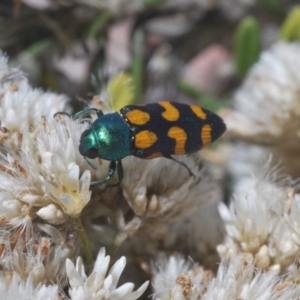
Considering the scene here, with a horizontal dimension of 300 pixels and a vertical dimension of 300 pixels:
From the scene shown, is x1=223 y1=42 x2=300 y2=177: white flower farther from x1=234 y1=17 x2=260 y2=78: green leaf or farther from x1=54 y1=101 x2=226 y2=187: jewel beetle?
x1=54 y1=101 x2=226 y2=187: jewel beetle

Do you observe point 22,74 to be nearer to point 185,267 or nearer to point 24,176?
point 24,176

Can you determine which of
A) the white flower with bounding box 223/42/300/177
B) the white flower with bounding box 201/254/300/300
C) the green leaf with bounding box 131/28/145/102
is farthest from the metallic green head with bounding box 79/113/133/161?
the green leaf with bounding box 131/28/145/102

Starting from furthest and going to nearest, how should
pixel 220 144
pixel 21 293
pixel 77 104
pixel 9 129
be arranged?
pixel 220 144 < pixel 77 104 < pixel 9 129 < pixel 21 293

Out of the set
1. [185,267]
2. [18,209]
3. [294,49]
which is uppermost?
[294,49]

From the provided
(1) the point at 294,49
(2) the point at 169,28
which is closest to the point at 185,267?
(1) the point at 294,49

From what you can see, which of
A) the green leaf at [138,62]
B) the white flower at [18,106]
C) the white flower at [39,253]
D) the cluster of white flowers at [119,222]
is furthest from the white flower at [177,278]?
the green leaf at [138,62]

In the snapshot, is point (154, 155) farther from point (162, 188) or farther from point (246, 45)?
point (246, 45)

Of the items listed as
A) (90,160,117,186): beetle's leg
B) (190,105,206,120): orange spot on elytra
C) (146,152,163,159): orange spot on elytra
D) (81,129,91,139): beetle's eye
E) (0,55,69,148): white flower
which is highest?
(190,105,206,120): orange spot on elytra

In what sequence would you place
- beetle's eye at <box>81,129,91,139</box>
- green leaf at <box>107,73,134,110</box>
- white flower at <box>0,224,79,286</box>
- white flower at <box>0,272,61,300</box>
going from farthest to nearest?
green leaf at <box>107,73,134,110</box> → beetle's eye at <box>81,129,91,139</box> → white flower at <box>0,224,79,286</box> → white flower at <box>0,272,61,300</box>

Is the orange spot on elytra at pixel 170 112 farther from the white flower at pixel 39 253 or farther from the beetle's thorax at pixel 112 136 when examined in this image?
the white flower at pixel 39 253
